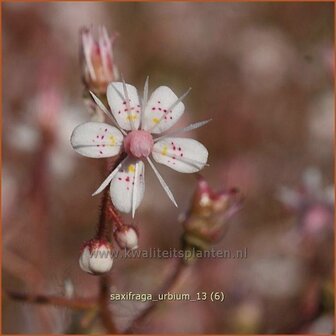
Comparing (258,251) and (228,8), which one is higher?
(228,8)

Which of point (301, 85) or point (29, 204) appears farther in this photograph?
point (301, 85)

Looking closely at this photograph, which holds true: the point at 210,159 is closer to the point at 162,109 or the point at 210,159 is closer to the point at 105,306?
the point at 105,306

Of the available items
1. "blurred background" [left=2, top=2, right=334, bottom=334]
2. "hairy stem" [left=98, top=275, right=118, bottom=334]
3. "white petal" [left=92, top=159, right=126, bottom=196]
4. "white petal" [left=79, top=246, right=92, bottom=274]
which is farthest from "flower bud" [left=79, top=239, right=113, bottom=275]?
"blurred background" [left=2, top=2, right=334, bottom=334]

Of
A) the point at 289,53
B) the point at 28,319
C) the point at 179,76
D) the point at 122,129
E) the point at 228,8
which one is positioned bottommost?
the point at 28,319

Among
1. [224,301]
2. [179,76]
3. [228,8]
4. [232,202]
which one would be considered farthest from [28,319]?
[228,8]

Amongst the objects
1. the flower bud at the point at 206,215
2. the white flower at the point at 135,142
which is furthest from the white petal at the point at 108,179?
the flower bud at the point at 206,215

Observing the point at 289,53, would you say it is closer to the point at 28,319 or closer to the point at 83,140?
the point at 28,319
